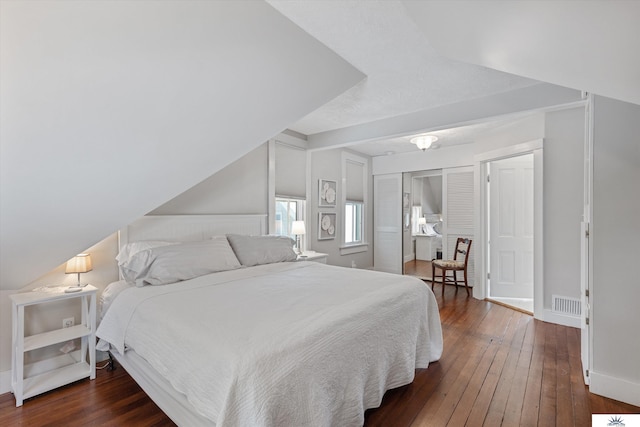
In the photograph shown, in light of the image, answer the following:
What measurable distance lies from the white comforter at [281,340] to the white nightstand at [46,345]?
266 mm

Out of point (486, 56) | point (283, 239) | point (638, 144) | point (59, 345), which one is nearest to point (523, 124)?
point (638, 144)

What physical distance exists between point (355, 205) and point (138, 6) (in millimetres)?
4887

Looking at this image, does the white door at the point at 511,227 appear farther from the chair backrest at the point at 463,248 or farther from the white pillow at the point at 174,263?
the white pillow at the point at 174,263

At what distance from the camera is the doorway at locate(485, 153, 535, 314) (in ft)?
13.7

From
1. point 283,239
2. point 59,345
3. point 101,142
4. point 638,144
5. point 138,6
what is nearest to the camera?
point 138,6

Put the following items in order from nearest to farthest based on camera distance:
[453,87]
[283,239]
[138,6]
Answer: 1. [138,6]
2. [453,87]
3. [283,239]

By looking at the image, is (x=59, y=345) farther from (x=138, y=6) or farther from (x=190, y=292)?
(x=138, y=6)

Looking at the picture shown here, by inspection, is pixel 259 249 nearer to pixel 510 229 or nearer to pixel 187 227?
pixel 187 227

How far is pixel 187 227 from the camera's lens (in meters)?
3.11

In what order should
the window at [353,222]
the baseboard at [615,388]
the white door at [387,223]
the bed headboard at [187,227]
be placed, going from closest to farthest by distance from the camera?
the baseboard at [615,388] < the bed headboard at [187,227] < the window at [353,222] < the white door at [387,223]

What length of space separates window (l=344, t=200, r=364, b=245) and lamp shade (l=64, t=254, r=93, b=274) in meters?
3.95

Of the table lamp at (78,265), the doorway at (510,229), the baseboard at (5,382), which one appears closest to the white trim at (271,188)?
the table lamp at (78,265)

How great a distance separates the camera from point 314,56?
2.11m

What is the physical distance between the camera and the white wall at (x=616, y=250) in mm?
1919
